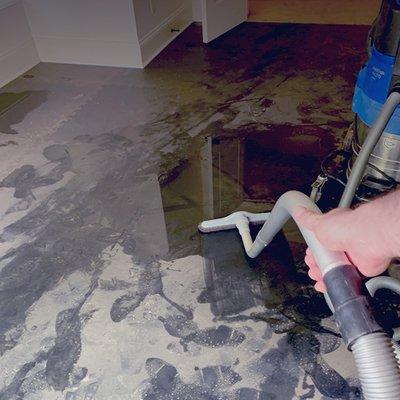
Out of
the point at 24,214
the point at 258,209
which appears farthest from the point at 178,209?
the point at 24,214

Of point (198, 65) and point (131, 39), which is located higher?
point (131, 39)

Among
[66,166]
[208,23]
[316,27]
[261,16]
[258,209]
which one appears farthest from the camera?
[261,16]

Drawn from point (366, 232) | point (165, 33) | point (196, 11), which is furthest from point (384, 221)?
point (196, 11)

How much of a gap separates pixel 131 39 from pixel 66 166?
4.18ft

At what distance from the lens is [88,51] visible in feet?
9.61

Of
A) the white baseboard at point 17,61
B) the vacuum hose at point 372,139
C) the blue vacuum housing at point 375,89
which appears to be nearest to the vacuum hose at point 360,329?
the vacuum hose at point 372,139

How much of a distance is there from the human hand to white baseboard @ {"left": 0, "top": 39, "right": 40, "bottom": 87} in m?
2.64

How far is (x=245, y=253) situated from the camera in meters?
1.44

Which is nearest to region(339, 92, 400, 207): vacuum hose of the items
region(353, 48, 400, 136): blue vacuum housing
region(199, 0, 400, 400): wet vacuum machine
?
region(199, 0, 400, 400): wet vacuum machine

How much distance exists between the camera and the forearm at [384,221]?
655mm

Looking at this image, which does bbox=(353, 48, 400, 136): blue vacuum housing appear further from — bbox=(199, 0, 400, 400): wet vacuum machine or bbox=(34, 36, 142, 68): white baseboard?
bbox=(34, 36, 142, 68): white baseboard

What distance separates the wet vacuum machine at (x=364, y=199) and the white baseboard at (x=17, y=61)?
206cm

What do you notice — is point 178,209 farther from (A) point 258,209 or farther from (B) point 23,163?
(B) point 23,163

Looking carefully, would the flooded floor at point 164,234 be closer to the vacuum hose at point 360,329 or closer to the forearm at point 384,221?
the vacuum hose at point 360,329
